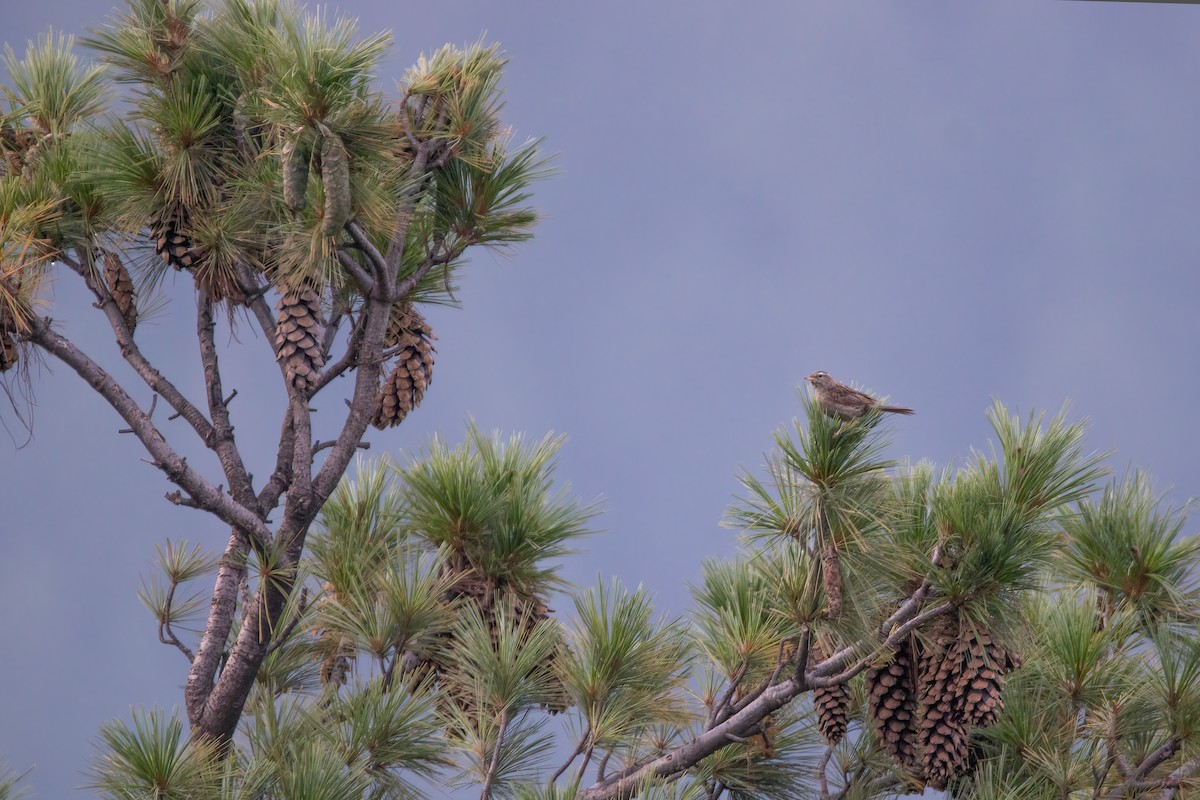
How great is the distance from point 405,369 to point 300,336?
0.24 meters

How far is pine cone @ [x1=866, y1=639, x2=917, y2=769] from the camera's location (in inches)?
95.0

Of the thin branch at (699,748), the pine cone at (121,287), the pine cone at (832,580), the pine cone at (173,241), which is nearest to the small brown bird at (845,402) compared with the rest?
the pine cone at (832,580)

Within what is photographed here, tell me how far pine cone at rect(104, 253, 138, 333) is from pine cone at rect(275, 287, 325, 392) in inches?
13.2

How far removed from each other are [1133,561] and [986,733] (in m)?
0.40

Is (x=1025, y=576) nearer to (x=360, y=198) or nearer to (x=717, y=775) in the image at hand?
(x=717, y=775)

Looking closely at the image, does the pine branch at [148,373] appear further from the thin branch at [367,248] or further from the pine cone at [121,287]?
the thin branch at [367,248]

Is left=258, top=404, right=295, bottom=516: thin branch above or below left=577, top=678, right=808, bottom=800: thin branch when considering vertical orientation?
above

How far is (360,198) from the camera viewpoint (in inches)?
93.8

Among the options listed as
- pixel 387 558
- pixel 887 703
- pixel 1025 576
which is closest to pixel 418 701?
pixel 387 558

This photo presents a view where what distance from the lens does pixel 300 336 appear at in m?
2.55

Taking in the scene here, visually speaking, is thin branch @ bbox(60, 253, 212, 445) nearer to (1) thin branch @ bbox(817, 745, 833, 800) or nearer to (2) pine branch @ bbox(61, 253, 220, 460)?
(2) pine branch @ bbox(61, 253, 220, 460)

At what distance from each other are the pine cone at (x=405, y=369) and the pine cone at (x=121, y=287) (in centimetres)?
48

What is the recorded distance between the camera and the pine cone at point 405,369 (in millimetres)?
2705

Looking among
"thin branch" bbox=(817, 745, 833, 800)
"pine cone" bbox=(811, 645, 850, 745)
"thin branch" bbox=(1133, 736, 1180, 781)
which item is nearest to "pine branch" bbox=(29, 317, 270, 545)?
"pine cone" bbox=(811, 645, 850, 745)
